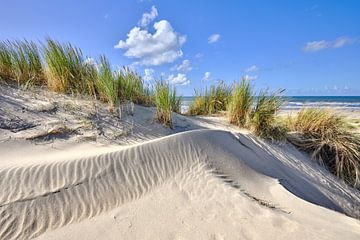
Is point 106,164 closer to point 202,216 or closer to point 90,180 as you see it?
point 90,180

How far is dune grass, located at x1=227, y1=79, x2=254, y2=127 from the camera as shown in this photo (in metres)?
5.68

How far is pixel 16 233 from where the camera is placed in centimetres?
225

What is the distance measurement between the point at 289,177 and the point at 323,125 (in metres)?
1.99

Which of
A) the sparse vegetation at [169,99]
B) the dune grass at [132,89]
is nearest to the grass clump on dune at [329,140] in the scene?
the sparse vegetation at [169,99]

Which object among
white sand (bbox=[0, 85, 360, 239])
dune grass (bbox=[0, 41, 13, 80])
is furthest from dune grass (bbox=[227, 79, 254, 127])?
dune grass (bbox=[0, 41, 13, 80])

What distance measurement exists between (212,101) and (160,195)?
434cm

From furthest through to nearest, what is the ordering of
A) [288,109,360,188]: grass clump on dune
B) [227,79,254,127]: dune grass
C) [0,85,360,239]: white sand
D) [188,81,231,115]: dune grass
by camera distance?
[188,81,231,115]: dune grass < [227,79,254,127]: dune grass < [288,109,360,188]: grass clump on dune < [0,85,360,239]: white sand

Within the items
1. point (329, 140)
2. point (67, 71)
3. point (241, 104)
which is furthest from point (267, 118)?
point (67, 71)

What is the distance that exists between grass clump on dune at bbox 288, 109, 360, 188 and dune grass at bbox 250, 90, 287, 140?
1.27 feet

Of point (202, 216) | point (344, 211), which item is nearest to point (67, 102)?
Answer: point (202, 216)

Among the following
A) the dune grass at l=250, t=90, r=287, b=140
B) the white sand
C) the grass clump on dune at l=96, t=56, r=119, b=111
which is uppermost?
the grass clump on dune at l=96, t=56, r=119, b=111

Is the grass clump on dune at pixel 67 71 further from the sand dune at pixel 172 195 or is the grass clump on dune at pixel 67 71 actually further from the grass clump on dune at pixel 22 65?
the sand dune at pixel 172 195

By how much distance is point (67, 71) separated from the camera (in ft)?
18.5

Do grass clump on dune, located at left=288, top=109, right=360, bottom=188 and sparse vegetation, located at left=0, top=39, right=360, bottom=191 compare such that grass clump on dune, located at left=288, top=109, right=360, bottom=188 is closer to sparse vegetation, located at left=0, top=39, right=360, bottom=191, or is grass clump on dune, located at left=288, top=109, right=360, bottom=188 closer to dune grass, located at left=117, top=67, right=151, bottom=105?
sparse vegetation, located at left=0, top=39, right=360, bottom=191
